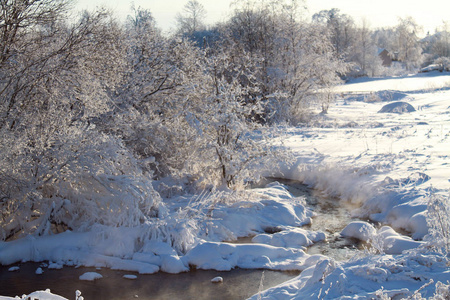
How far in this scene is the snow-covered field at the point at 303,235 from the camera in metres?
5.65

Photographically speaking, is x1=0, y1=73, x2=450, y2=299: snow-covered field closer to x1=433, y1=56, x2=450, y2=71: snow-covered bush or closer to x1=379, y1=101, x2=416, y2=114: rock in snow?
x1=379, y1=101, x2=416, y2=114: rock in snow

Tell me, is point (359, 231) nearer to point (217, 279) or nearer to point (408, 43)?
point (217, 279)

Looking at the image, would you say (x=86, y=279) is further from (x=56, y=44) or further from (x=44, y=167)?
(x=56, y=44)

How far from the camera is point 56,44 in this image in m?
10.5

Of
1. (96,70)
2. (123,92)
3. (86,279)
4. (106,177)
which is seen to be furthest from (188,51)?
(86,279)

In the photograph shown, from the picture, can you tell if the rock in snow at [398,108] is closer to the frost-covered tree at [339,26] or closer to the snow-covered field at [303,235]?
the snow-covered field at [303,235]

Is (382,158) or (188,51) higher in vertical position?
(188,51)

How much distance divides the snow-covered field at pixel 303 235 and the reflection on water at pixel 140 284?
0.81 feet

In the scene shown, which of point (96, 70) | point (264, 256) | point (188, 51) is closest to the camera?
point (264, 256)

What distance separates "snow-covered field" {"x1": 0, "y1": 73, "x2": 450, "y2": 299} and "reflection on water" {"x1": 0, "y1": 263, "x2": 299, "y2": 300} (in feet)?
0.81

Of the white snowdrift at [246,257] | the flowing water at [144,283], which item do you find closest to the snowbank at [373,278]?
the flowing water at [144,283]

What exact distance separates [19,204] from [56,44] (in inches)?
150

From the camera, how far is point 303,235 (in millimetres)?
9305

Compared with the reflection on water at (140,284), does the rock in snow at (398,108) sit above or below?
above
